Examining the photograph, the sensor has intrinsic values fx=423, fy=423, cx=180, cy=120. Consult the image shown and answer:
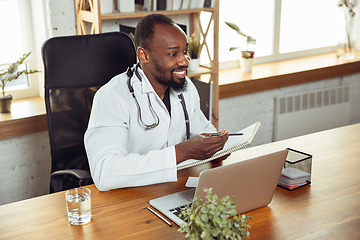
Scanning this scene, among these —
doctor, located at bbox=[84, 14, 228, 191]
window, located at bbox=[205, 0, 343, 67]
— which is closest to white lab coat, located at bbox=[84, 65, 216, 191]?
doctor, located at bbox=[84, 14, 228, 191]

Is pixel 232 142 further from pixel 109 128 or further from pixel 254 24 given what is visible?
pixel 254 24

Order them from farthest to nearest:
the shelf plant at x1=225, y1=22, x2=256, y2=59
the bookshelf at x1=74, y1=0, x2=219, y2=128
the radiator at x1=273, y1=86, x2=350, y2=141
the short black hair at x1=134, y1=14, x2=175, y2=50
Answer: the radiator at x1=273, y1=86, x2=350, y2=141 → the shelf plant at x1=225, y1=22, x2=256, y2=59 → the bookshelf at x1=74, y1=0, x2=219, y2=128 → the short black hair at x1=134, y1=14, x2=175, y2=50

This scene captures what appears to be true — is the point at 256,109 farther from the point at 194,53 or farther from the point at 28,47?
the point at 28,47

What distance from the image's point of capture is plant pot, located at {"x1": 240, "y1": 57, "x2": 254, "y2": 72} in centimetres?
329

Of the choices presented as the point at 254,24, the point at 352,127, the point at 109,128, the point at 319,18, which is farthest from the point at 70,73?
the point at 319,18

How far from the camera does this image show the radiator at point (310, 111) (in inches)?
133

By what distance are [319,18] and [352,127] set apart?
81.0 inches

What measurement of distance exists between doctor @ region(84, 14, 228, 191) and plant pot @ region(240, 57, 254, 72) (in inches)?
60.4

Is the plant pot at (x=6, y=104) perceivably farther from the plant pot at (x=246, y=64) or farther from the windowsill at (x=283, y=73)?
the plant pot at (x=246, y=64)

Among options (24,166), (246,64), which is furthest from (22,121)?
(246,64)

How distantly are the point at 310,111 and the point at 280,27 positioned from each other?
753mm

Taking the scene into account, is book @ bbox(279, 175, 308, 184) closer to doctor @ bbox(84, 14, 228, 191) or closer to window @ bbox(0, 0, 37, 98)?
doctor @ bbox(84, 14, 228, 191)

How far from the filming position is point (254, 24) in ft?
11.3

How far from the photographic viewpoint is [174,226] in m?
1.18
